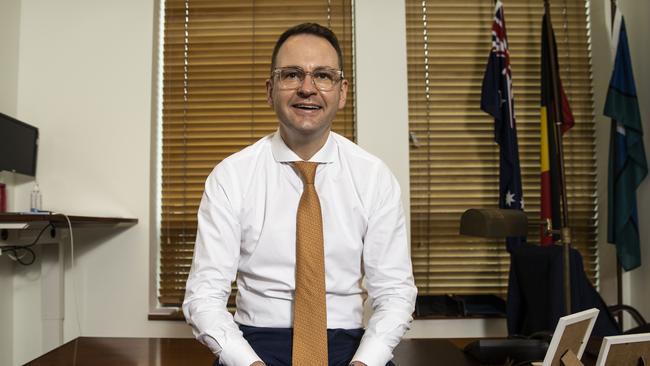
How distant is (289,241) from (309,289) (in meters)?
0.15

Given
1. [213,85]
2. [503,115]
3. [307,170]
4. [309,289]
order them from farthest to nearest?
[213,85], [503,115], [307,170], [309,289]

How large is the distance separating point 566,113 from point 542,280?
90cm

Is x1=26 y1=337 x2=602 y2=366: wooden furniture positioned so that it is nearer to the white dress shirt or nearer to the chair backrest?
the chair backrest

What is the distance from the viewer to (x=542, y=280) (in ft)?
6.77

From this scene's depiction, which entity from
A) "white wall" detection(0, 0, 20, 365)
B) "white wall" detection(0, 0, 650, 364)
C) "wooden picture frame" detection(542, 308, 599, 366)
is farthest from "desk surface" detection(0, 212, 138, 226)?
"wooden picture frame" detection(542, 308, 599, 366)

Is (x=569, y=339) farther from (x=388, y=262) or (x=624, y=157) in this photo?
(x=624, y=157)

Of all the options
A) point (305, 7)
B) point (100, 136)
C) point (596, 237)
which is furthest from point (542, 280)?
point (100, 136)

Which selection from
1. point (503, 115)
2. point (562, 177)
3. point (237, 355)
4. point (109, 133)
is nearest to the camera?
point (237, 355)

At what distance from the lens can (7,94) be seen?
2549 mm

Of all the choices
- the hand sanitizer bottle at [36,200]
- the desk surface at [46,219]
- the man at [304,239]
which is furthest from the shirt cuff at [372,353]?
the hand sanitizer bottle at [36,200]

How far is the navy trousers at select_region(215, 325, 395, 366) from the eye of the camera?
125 cm

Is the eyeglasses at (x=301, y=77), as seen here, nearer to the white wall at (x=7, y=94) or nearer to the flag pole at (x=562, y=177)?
the flag pole at (x=562, y=177)

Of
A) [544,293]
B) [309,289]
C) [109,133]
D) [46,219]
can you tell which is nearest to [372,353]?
[309,289]

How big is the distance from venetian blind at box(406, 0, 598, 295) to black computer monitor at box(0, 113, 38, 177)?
6.50 ft
